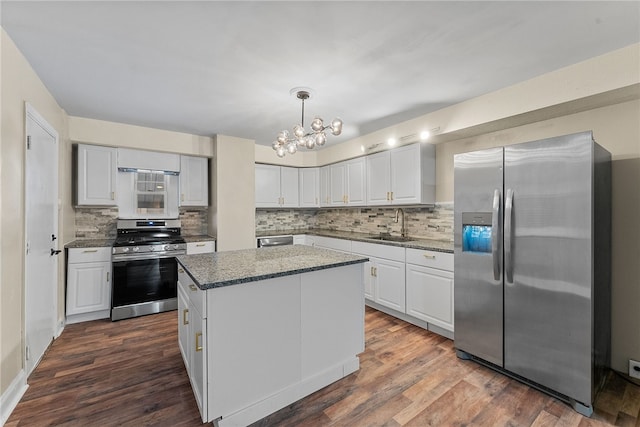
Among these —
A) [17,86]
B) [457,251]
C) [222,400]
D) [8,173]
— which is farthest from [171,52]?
[457,251]

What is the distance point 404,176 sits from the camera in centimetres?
368

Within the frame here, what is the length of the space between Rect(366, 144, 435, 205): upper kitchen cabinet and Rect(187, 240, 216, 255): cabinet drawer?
2.37m

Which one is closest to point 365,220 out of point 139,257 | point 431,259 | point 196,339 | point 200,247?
point 431,259

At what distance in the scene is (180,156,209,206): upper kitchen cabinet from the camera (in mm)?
4230

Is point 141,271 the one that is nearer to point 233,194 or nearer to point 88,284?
point 88,284

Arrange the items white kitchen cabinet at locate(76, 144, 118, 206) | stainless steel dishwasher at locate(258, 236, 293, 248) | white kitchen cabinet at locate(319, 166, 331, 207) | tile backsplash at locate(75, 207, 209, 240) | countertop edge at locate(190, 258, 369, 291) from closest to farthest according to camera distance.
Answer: countertop edge at locate(190, 258, 369, 291), white kitchen cabinet at locate(76, 144, 118, 206), tile backsplash at locate(75, 207, 209, 240), stainless steel dishwasher at locate(258, 236, 293, 248), white kitchen cabinet at locate(319, 166, 331, 207)

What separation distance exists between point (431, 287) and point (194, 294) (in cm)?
231

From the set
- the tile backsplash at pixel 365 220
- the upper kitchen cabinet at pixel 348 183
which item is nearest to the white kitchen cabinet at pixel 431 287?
the tile backsplash at pixel 365 220

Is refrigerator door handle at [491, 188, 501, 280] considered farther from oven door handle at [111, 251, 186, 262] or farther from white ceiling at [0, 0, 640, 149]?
oven door handle at [111, 251, 186, 262]

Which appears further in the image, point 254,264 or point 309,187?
point 309,187

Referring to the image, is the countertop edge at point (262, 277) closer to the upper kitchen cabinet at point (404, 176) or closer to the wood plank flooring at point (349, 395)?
the wood plank flooring at point (349, 395)

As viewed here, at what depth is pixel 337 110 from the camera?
125 inches

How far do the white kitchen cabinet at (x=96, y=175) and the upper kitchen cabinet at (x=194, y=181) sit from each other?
32.0 inches

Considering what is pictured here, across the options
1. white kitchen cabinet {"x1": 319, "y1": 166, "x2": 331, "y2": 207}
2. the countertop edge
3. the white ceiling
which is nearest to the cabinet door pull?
the countertop edge
